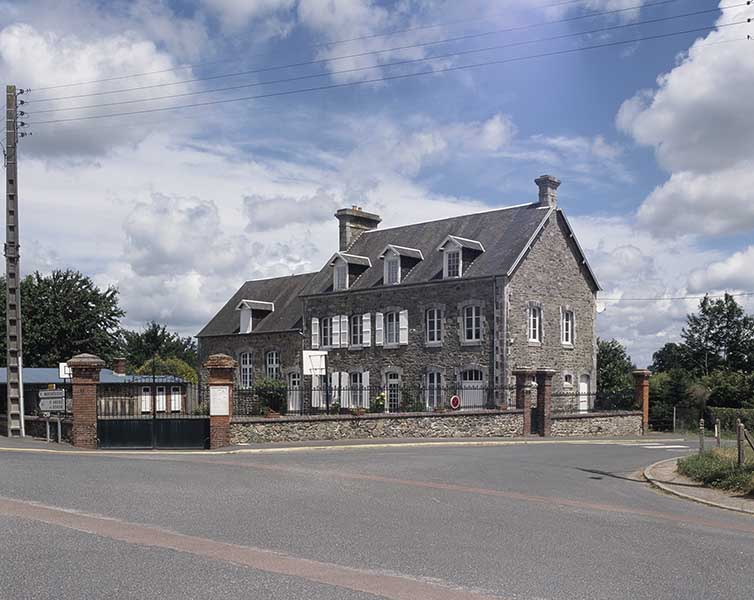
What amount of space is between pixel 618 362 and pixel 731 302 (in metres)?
17.3

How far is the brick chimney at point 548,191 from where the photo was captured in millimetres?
39281

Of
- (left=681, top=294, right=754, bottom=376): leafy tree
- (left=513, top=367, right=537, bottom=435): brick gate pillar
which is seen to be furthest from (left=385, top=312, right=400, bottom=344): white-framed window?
(left=681, top=294, right=754, bottom=376): leafy tree

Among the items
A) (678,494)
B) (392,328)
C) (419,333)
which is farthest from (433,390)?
(678,494)

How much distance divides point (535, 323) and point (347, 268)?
10.5m

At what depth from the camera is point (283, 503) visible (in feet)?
41.2

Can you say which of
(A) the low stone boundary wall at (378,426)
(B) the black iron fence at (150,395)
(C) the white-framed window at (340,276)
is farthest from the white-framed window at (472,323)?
(B) the black iron fence at (150,395)

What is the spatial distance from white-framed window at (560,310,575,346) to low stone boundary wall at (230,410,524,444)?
9.99m

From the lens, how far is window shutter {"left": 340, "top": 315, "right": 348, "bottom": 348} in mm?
43656

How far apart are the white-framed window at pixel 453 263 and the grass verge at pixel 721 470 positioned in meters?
21.3

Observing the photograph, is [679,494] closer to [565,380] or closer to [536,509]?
[536,509]

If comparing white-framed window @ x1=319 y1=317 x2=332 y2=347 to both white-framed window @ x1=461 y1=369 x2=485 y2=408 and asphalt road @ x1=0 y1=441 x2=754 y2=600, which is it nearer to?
white-framed window @ x1=461 y1=369 x2=485 y2=408

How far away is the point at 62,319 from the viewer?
51562 mm

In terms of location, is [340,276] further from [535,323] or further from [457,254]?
[535,323]

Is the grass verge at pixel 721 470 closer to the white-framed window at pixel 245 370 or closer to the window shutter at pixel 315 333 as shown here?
the window shutter at pixel 315 333
